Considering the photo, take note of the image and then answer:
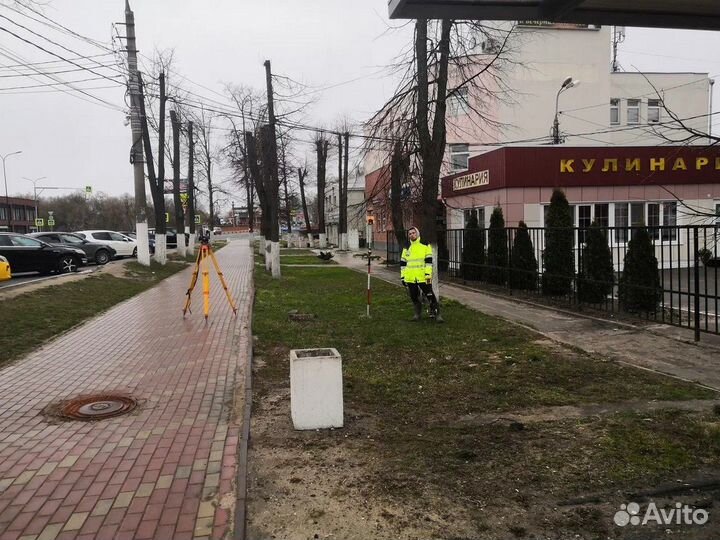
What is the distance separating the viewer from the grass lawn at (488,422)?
4.11 metres

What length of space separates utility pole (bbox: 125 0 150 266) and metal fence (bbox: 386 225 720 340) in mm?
11734

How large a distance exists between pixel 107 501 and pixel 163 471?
20.6 inches

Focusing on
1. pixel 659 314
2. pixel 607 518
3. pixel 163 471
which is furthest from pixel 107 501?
pixel 659 314

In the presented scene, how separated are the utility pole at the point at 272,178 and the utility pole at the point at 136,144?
16.5ft

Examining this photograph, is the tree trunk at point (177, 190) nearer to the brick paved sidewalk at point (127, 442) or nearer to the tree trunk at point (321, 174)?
the tree trunk at point (321, 174)

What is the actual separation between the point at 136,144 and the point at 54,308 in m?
12.5

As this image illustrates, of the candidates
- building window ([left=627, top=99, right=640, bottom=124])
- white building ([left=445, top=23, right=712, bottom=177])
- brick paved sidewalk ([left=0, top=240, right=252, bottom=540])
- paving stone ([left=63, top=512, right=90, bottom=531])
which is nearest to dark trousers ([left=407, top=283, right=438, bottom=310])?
brick paved sidewalk ([left=0, top=240, right=252, bottom=540])

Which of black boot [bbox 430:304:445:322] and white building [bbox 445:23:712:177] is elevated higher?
white building [bbox 445:23:712:177]

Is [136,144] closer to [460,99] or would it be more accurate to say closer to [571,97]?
[460,99]

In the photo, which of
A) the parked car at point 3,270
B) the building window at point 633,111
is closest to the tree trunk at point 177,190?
the parked car at point 3,270

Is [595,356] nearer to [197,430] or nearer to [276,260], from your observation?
[197,430]

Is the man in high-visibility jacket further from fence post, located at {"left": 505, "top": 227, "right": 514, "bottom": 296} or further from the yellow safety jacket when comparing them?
fence post, located at {"left": 505, "top": 227, "right": 514, "bottom": 296}

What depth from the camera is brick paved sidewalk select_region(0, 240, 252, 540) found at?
12.0 ft

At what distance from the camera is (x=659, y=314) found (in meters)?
10.8
